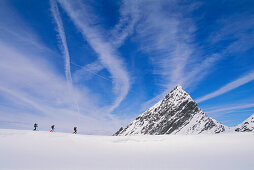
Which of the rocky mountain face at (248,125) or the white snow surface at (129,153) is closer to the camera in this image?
the white snow surface at (129,153)

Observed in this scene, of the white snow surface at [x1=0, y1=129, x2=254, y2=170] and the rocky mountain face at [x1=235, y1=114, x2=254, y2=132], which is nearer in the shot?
the white snow surface at [x1=0, y1=129, x2=254, y2=170]

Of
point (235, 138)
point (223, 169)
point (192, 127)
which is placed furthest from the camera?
point (192, 127)

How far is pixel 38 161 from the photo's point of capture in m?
5.61

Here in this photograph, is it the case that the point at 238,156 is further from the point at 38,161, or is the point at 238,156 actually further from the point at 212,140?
the point at 38,161

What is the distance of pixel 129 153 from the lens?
707 cm

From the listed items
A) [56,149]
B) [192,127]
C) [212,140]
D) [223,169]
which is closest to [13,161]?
[56,149]

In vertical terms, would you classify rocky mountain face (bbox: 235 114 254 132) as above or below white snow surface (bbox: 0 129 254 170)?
above

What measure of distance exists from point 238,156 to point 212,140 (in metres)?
2.71

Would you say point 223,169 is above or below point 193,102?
below

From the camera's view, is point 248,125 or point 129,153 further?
point 248,125

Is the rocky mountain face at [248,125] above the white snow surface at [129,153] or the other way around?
above

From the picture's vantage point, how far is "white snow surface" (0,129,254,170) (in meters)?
5.05

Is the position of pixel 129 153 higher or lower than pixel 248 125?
lower

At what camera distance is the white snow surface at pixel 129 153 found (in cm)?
505
